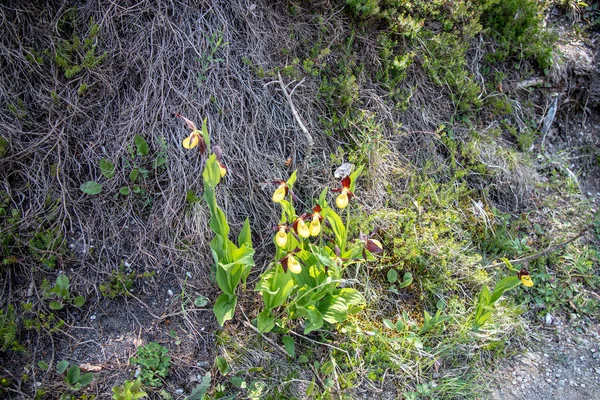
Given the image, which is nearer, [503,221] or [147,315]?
[147,315]

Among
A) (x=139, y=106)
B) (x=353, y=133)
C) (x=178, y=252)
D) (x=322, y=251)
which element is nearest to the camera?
(x=322, y=251)

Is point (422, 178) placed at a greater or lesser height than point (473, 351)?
greater

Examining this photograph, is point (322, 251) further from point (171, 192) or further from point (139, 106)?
point (139, 106)

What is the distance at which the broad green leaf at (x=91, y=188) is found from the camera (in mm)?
2877

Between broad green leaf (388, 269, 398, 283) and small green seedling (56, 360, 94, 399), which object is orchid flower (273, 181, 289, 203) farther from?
small green seedling (56, 360, 94, 399)

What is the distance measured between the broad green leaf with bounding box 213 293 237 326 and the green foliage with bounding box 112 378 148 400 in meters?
0.49

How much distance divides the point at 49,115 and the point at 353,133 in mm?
1972

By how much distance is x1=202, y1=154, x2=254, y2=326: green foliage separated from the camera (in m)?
2.40

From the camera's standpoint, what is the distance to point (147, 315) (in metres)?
2.72

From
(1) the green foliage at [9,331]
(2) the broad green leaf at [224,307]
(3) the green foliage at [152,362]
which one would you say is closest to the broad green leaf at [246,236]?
(2) the broad green leaf at [224,307]

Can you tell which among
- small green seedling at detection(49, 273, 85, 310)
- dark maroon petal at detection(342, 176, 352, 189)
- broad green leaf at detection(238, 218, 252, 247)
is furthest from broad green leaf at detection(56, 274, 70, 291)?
dark maroon petal at detection(342, 176, 352, 189)

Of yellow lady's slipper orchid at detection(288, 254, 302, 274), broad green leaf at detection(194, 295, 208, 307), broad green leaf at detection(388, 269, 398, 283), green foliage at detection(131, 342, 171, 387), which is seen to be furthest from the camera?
broad green leaf at detection(388, 269, 398, 283)

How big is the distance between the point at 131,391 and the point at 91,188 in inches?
47.5

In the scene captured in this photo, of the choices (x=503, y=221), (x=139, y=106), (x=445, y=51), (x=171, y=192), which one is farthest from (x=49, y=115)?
(x=503, y=221)
